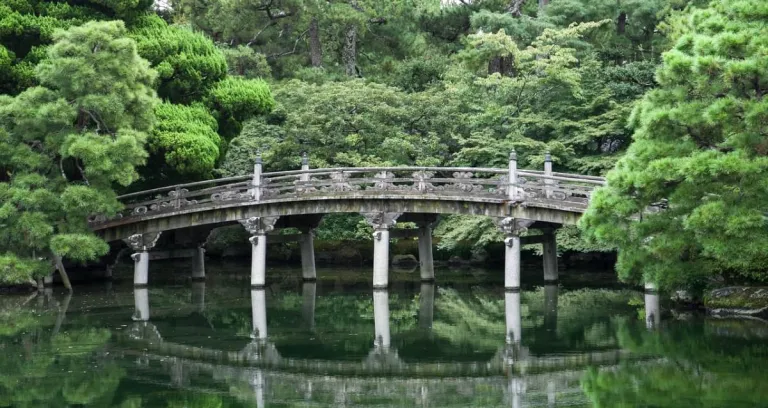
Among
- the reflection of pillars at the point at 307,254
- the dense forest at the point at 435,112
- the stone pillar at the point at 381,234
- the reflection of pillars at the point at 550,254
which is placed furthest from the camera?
the reflection of pillars at the point at 307,254

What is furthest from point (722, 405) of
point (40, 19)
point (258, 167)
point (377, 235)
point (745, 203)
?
point (40, 19)

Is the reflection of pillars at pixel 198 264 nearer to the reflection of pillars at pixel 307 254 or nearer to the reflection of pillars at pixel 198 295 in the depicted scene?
the reflection of pillars at pixel 198 295

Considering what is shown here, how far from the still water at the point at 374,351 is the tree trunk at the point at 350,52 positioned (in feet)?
57.1

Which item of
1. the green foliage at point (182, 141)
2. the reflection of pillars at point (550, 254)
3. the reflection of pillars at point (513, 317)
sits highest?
the green foliage at point (182, 141)

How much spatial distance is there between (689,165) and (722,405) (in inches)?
243

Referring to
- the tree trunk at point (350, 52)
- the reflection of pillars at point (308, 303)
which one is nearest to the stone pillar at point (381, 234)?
the reflection of pillars at point (308, 303)

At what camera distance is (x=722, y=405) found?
14.0m

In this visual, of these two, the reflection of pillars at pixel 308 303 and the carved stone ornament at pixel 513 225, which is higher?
the carved stone ornament at pixel 513 225

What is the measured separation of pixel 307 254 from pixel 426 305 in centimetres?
736

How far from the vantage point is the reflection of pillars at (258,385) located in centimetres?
1502

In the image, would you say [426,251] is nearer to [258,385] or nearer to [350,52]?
[350,52]

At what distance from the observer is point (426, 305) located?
2706 centimetres

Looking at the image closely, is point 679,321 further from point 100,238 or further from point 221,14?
point 221,14

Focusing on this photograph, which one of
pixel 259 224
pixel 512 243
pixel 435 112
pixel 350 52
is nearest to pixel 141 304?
pixel 259 224
